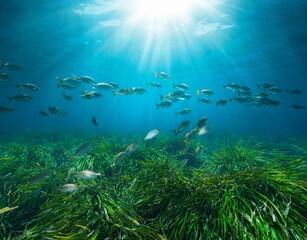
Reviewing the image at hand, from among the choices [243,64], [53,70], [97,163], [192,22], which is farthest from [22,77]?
[243,64]

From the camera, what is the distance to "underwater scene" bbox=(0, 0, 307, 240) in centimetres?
239

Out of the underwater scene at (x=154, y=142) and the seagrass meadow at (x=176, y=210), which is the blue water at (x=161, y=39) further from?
the seagrass meadow at (x=176, y=210)

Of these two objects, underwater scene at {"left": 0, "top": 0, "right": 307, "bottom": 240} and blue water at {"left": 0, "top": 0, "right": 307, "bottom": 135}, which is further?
blue water at {"left": 0, "top": 0, "right": 307, "bottom": 135}

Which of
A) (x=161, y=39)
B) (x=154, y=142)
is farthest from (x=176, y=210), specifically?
(x=161, y=39)

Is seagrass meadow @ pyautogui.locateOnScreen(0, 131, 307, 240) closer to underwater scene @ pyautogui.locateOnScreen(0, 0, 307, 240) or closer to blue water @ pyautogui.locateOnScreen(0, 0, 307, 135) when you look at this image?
underwater scene @ pyautogui.locateOnScreen(0, 0, 307, 240)

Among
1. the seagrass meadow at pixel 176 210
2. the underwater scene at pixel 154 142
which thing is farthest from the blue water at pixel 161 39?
the seagrass meadow at pixel 176 210

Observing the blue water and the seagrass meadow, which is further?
the blue water

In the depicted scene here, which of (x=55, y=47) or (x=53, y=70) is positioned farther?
(x=53, y=70)

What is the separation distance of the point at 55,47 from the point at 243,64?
115ft

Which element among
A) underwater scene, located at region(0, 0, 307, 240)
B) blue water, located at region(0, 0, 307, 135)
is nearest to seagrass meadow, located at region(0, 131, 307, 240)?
underwater scene, located at region(0, 0, 307, 240)

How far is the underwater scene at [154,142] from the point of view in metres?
2.39

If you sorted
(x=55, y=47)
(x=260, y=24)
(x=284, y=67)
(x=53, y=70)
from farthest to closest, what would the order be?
(x=53, y=70), (x=284, y=67), (x=55, y=47), (x=260, y=24)

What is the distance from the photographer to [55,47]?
25500mm

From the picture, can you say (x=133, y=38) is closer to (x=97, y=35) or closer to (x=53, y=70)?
(x=97, y=35)
